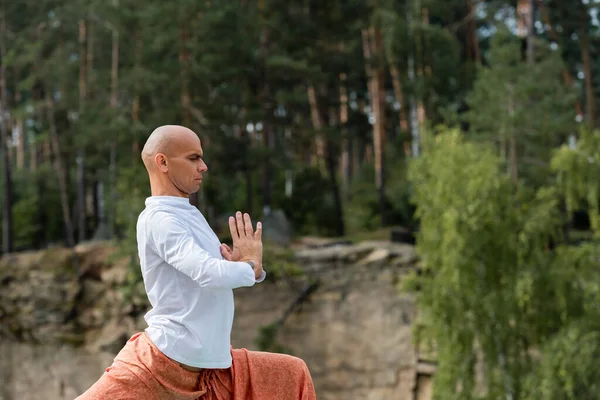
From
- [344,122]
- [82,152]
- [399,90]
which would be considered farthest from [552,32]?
[82,152]

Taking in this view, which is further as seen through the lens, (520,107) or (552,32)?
(552,32)

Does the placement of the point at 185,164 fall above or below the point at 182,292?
above

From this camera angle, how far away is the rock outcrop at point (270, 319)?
17.9m

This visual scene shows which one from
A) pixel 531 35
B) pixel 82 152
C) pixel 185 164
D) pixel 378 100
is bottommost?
pixel 185 164

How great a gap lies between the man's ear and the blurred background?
33.9ft

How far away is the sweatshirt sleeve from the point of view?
279cm

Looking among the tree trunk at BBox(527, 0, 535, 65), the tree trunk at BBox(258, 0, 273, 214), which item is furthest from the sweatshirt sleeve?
the tree trunk at BBox(258, 0, 273, 214)

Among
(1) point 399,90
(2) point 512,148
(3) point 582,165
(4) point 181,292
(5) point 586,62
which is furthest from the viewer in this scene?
(5) point 586,62

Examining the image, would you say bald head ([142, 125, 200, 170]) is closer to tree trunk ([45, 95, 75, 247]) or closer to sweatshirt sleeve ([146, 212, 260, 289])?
sweatshirt sleeve ([146, 212, 260, 289])

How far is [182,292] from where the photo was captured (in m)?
2.96

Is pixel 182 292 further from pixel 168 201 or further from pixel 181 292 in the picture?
pixel 168 201

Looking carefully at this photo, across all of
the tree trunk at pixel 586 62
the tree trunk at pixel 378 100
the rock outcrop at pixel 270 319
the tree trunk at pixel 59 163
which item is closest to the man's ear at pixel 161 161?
the rock outcrop at pixel 270 319

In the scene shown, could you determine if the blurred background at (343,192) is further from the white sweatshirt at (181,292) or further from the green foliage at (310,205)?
the white sweatshirt at (181,292)

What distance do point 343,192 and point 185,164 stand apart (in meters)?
23.9
